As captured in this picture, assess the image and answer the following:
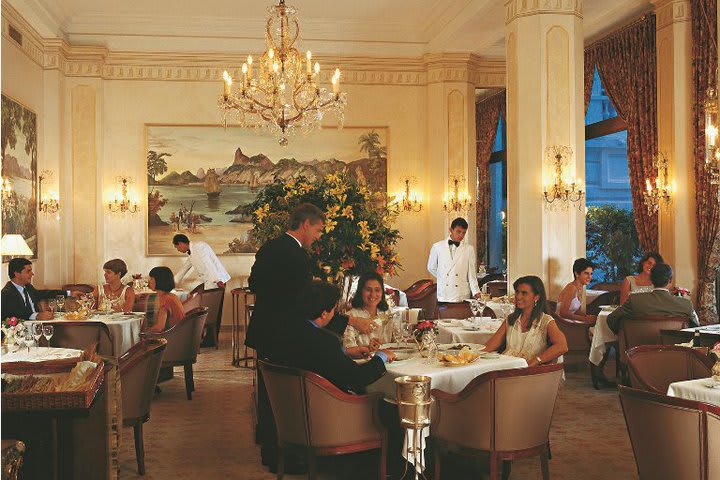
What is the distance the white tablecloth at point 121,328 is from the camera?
26.9 feet

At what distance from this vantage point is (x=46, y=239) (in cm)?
1249

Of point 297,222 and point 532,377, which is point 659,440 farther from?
point 297,222

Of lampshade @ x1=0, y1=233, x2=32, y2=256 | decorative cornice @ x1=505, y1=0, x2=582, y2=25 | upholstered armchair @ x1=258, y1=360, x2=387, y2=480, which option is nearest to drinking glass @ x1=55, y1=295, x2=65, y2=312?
lampshade @ x1=0, y1=233, x2=32, y2=256

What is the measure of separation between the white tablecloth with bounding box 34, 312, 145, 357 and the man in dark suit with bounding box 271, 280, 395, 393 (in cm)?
382

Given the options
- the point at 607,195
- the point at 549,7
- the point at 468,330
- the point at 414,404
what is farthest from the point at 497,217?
the point at 414,404

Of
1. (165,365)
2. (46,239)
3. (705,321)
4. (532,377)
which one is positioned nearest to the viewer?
(532,377)

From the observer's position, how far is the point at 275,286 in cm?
500

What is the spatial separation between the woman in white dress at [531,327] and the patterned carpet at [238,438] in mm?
808

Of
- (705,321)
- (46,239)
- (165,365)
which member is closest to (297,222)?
(165,365)

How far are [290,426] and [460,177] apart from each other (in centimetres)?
978

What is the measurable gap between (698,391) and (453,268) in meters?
7.05

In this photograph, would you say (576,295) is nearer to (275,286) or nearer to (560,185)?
(560,185)

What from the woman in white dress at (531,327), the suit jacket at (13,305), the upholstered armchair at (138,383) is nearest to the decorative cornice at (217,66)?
the suit jacket at (13,305)

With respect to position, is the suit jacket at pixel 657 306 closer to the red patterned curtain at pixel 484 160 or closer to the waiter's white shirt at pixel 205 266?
the waiter's white shirt at pixel 205 266
